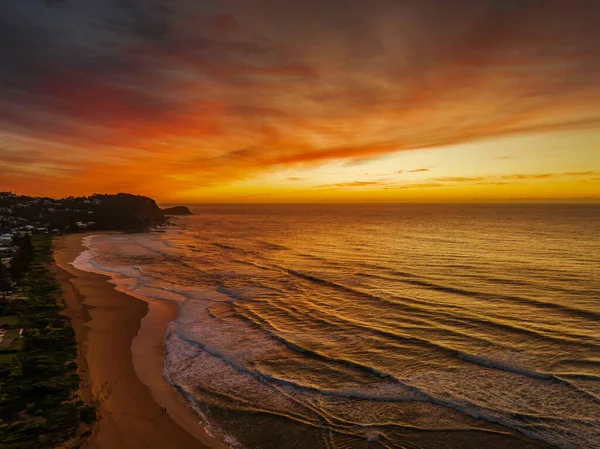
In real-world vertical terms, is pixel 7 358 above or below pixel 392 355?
above

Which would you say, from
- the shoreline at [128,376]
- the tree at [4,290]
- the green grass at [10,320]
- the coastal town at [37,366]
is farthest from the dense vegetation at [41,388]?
the tree at [4,290]

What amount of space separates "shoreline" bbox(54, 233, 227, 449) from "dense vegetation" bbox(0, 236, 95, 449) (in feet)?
2.00

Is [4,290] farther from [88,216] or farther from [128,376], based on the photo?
[88,216]

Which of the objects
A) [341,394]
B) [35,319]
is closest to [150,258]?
[35,319]

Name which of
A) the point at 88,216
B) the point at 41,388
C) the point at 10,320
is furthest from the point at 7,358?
the point at 88,216

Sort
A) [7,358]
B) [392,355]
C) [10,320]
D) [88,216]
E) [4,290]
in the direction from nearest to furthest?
[7,358] → [392,355] → [10,320] → [4,290] → [88,216]

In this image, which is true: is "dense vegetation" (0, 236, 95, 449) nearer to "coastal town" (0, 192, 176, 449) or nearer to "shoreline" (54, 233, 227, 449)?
"coastal town" (0, 192, 176, 449)

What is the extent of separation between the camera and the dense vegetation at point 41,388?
12.6m

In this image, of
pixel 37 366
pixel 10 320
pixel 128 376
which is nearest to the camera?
pixel 37 366

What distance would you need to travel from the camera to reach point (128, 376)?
58.1ft

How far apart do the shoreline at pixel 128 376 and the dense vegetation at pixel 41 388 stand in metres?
0.61

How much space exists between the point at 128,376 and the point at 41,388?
3475mm

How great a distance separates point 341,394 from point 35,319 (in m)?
19.9

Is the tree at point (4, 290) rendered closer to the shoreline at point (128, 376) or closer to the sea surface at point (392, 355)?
the shoreline at point (128, 376)
